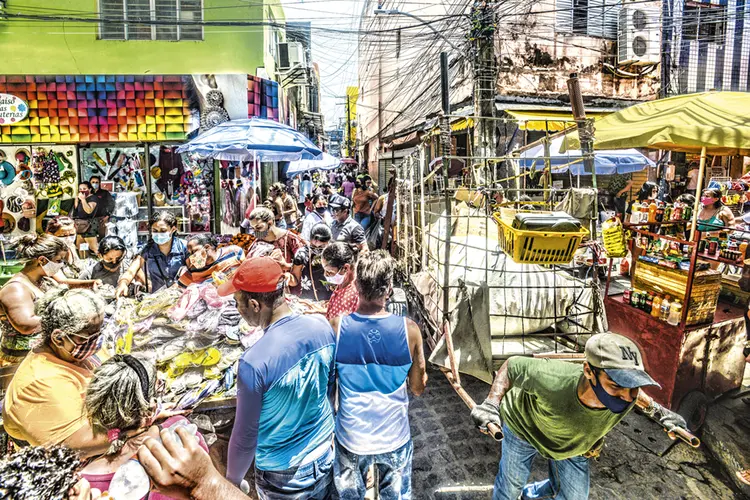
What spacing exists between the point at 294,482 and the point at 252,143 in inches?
197

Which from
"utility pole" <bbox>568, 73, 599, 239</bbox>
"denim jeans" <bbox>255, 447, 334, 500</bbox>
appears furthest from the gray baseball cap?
"utility pole" <bbox>568, 73, 599, 239</bbox>

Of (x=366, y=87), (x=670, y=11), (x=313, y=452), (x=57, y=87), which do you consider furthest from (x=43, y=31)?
(x=366, y=87)

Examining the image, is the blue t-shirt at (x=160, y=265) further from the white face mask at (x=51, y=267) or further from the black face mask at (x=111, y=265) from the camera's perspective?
the white face mask at (x=51, y=267)

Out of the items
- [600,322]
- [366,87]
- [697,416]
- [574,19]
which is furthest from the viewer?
[366,87]

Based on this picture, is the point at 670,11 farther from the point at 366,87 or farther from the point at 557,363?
the point at 366,87

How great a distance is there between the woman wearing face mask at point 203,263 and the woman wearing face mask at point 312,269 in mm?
661

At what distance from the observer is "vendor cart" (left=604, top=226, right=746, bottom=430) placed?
3930mm

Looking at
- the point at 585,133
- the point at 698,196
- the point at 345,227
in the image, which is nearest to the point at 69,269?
the point at 345,227

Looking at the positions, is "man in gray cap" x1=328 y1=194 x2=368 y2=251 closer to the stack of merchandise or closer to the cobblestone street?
the stack of merchandise

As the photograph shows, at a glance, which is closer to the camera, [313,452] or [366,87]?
[313,452]

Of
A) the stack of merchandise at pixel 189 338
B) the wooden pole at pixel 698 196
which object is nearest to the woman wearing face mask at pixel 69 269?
the stack of merchandise at pixel 189 338

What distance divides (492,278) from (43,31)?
12042mm

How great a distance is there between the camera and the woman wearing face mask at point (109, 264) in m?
4.70

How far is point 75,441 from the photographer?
6.82ft
